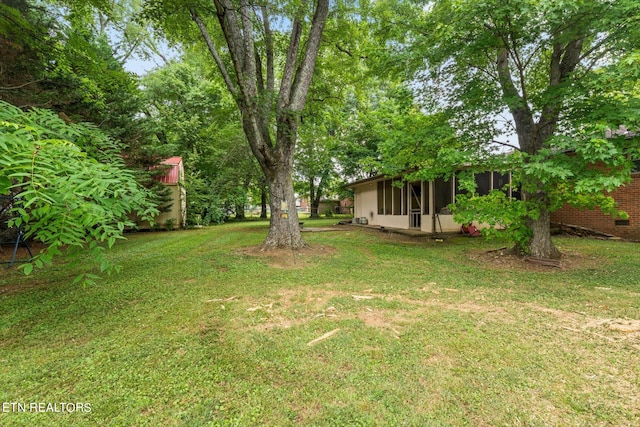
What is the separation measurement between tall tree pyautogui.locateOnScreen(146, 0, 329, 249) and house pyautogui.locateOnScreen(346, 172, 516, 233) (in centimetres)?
385

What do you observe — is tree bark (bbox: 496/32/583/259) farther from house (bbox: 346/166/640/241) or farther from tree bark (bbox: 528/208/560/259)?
house (bbox: 346/166/640/241)

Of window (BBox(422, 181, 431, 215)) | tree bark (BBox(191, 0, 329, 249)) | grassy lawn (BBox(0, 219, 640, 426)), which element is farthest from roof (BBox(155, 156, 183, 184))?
window (BBox(422, 181, 431, 215))

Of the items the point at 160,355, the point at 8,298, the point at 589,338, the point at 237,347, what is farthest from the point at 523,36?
the point at 8,298

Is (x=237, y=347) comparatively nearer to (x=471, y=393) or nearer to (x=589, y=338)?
(x=471, y=393)

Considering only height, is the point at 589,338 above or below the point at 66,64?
below

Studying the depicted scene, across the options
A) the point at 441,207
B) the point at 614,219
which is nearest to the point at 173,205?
the point at 441,207

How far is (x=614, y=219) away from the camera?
8609 millimetres

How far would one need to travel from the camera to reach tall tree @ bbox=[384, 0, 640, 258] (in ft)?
13.1

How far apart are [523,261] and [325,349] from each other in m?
5.49

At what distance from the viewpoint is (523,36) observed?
15.7ft

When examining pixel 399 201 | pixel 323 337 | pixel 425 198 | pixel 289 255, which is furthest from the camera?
pixel 399 201

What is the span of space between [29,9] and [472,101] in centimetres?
1080

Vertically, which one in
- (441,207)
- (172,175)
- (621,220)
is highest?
(172,175)

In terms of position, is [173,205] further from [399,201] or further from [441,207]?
[441,207]
